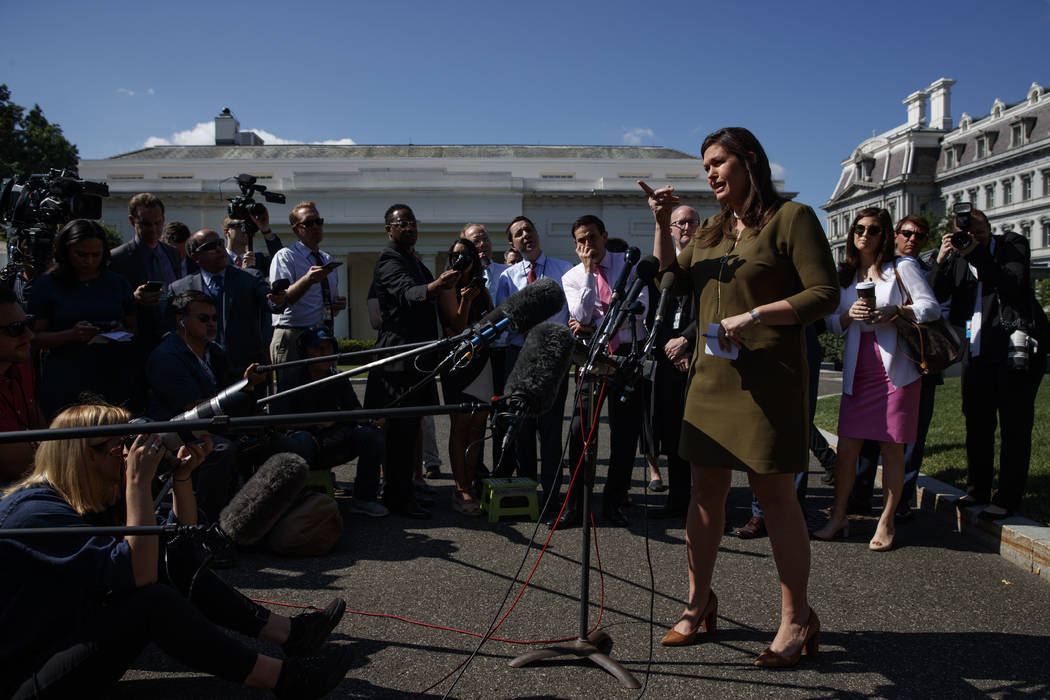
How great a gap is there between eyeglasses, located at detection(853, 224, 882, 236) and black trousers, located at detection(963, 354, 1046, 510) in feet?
4.23

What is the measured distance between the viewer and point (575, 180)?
1881 inches

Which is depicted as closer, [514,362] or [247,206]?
[514,362]

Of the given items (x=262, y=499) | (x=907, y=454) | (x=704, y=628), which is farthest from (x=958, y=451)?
(x=262, y=499)

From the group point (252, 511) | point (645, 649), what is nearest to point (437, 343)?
point (252, 511)

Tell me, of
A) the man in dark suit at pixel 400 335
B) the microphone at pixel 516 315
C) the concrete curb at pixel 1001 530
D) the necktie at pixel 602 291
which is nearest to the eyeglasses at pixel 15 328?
the man in dark suit at pixel 400 335

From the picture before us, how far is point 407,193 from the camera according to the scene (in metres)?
42.5

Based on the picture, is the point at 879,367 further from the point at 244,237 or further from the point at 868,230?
the point at 244,237

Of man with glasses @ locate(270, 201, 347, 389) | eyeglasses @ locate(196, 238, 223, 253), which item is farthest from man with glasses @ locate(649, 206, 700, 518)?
eyeglasses @ locate(196, 238, 223, 253)

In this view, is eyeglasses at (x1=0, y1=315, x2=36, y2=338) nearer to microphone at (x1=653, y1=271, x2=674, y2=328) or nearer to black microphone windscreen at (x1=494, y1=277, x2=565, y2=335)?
black microphone windscreen at (x1=494, y1=277, x2=565, y2=335)

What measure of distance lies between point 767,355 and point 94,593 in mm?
2743

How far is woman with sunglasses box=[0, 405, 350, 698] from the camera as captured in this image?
248cm

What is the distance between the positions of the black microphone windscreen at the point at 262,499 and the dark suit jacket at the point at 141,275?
2850 mm

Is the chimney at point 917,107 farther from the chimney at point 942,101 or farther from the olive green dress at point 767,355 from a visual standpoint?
the olive green dress at point 767,355

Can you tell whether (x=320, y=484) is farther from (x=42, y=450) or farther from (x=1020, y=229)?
(x=1020, y=229)
